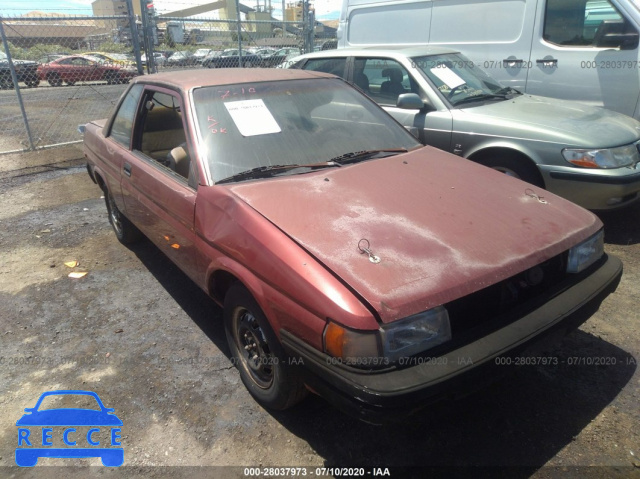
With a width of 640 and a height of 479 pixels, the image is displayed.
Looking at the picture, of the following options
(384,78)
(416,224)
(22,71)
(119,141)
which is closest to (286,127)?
(416,224)

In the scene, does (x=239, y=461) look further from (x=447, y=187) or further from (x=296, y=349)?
(x=447, y=187)

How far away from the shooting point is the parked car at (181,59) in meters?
11.3

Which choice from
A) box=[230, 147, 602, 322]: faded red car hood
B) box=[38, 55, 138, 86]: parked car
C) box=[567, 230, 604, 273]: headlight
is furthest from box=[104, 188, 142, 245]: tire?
box=[38, 55, 138, 86]: parked car

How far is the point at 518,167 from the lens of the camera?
13.8ft

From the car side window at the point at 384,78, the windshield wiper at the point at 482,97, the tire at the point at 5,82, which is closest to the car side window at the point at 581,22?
the windshield wiper at the point at 482,97

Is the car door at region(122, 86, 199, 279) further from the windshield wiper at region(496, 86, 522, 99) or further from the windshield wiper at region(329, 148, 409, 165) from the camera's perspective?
the windshield wiper at region(496, 86, 522, 99)

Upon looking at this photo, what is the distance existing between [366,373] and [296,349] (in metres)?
0.33

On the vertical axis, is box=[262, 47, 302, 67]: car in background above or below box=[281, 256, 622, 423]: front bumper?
above

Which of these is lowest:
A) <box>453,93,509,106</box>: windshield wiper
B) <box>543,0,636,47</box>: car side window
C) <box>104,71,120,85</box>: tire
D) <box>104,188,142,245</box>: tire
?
<box>104,188,142,245</box>: tire

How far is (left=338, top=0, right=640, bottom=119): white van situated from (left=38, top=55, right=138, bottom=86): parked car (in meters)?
9.81

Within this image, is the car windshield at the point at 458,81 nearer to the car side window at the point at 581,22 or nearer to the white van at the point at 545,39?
the white van at the point at 545,39

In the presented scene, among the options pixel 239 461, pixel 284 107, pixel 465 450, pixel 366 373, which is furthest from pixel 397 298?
pixel 284 107

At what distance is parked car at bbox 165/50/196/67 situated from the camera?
1130cm

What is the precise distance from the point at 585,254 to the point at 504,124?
216 cm
